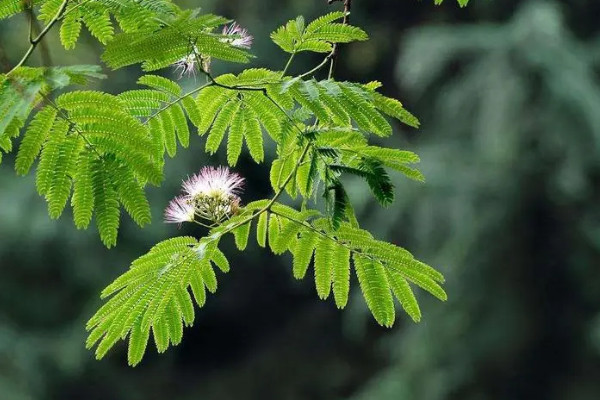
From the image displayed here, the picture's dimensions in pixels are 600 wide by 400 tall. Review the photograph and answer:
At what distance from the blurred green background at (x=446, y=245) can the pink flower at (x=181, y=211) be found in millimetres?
7741

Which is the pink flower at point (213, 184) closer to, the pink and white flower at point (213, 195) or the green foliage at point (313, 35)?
the pink and white flower at point (213, 195)

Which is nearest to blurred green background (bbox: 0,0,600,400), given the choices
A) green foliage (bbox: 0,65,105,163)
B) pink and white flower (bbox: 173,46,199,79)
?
pink and white flower (bbox: 173,46,199,79)

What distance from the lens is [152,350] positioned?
12930 mm

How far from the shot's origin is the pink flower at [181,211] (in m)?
2.34

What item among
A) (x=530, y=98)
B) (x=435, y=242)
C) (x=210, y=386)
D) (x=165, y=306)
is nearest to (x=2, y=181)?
(x=210, y=386)

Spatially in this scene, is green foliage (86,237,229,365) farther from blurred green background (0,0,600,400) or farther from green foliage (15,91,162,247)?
blurred green background (0,0,600,400)

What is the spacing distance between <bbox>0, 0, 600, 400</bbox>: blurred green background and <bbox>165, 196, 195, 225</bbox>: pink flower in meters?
7.74

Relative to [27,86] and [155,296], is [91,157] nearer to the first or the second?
[27,86]

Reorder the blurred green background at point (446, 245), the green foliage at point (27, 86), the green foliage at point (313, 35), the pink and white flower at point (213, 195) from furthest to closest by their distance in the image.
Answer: the blurred green background at point (446, 245), the pink and white flower at point (213, 195), the green foliage at point (313, 35), the green foliage at point (27, 86)

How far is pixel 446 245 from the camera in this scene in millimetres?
10758

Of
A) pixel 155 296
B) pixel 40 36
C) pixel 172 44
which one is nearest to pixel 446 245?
pixel 155 296

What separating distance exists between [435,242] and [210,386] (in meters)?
3.59

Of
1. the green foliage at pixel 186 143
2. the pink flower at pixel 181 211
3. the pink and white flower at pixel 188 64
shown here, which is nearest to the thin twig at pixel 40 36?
the green foliage at pixel 186 143

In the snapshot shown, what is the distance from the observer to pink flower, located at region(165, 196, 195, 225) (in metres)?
2.34
